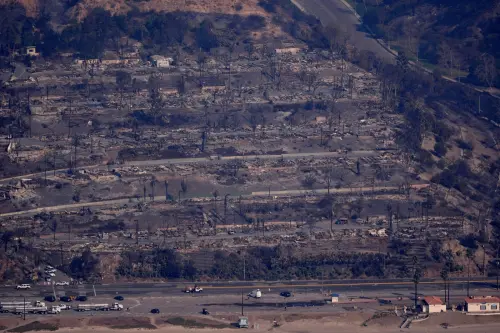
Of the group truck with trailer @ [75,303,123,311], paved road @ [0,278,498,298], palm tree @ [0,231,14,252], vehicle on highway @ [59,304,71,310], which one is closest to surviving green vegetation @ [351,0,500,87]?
paved road @ [0,278,498,298]

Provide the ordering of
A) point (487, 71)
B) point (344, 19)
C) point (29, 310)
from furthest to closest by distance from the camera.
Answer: point (344, 19) < point (487, 71) < point (29, 310)

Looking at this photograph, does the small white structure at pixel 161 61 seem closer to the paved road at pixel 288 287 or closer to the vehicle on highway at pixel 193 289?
the paved road at pixel 288 287

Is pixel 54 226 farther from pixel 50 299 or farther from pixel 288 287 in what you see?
pixel 288 287

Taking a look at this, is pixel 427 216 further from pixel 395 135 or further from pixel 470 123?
pixel 470 123

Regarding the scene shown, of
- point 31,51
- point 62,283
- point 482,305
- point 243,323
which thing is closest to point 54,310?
point 62,283

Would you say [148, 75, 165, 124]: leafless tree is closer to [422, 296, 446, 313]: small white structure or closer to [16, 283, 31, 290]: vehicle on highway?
[16, 283, 31, 290]: vehicle on highway

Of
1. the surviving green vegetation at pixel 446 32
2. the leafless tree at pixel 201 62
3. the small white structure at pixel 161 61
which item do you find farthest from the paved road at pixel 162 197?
the small white structure at pixel 161 61
